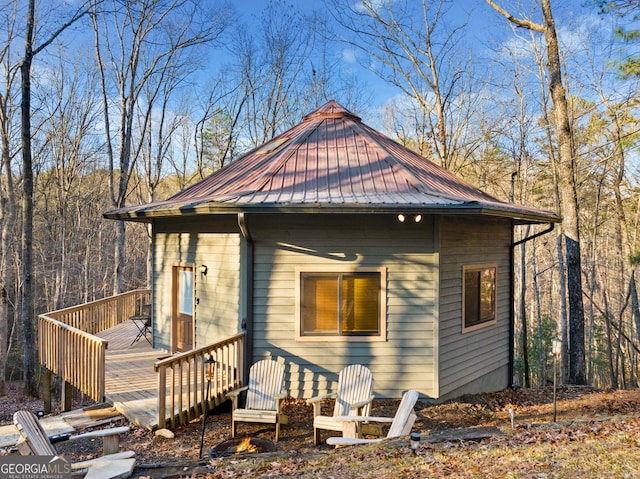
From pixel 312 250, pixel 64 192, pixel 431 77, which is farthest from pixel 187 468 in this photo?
pixel 64 192

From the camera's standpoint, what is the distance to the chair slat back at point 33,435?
3688 mm

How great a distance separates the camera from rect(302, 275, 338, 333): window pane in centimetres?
675

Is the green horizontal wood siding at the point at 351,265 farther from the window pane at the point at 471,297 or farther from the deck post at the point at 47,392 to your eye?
the deck post at the point at 47,392

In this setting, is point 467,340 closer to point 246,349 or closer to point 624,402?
point 624,402

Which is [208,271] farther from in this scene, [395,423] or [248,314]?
[395,423]

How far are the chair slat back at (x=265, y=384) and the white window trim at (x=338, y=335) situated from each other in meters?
0.76

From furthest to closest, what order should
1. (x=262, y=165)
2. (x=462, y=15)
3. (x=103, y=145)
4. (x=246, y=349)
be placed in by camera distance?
(x=103, y=145) < (x=462, y=15) < (x=262, y=165) < (x=246, y=349)

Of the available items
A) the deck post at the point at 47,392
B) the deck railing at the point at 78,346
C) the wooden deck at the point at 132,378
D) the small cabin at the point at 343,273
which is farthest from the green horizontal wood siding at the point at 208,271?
the deck post at the point at 47,392

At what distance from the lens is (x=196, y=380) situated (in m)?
5.59

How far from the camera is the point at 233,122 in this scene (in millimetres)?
21438

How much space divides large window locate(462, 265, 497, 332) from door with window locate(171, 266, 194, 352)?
5.09 m

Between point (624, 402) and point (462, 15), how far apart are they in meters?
14.2

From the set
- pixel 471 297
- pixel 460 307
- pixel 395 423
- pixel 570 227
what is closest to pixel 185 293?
pixel 395 423

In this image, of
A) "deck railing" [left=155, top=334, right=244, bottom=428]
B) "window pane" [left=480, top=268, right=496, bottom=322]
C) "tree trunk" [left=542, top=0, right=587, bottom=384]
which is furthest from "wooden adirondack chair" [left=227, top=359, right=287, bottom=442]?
"tree trunk" [left=542, top=0, right=587, bottom=384]
